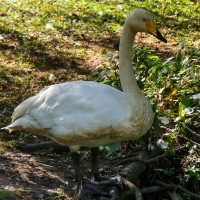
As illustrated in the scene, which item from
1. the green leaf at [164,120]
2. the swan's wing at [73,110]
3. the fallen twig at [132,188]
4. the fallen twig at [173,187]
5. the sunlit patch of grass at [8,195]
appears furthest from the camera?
the green leaf at [164,120]

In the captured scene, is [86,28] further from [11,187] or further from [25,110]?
[11,187]

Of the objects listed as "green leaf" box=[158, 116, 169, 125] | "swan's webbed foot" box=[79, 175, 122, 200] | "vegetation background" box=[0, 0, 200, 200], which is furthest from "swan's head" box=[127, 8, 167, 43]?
"swan's webbed foot" box=[79, 175, 122, 200]

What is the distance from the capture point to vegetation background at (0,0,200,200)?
5336 mm

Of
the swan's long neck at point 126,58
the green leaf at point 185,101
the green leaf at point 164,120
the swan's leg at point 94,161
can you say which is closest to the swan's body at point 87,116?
the swan's long neck at point 126,58

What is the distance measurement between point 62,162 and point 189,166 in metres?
1.33

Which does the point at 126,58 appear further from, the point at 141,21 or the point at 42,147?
the point at 42,147

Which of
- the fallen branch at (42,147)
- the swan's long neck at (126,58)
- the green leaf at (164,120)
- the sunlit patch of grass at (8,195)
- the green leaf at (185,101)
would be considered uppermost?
the swan's long neck at (126,58)

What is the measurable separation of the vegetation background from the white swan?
0.46m

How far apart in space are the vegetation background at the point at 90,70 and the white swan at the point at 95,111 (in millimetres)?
456

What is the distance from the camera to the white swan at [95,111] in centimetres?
458

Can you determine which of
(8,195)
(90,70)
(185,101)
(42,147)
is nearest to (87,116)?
(8,195)

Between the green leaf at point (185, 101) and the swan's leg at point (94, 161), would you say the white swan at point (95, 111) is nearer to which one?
the swan's leg at point (94, 161)

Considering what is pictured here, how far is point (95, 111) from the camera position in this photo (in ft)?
15.0

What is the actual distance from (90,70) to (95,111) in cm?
353
